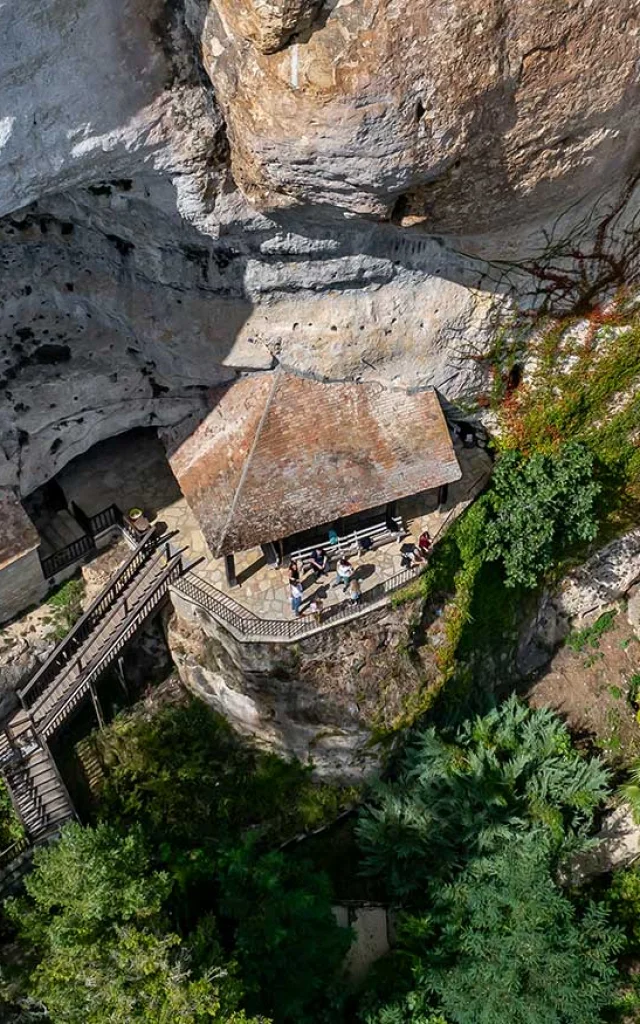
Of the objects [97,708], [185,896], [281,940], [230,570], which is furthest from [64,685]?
[281,940]

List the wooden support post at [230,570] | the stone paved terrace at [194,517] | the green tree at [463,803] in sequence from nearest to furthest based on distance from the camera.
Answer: the wooden support post at [230,570]
the stone paved terrace at [194,517]
the green tree at [463,803]

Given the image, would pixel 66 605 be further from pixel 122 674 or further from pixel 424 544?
pixel 424 544

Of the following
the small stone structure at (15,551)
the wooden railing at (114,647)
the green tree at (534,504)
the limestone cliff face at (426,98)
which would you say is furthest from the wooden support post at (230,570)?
the limestone cliff face at (426,98)

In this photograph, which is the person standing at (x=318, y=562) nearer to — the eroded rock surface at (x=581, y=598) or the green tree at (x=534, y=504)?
the green tree at (x=534, y=504)

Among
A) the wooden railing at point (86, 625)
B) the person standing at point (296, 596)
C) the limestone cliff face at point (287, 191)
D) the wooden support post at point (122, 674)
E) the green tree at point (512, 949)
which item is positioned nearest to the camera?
the limestone cliff face at point (287, 191)

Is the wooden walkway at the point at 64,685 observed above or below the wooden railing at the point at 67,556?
below

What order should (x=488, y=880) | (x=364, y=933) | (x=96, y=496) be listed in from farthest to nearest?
(x=96, y=496) → (x=364, y=933) → (x=488, y=880)

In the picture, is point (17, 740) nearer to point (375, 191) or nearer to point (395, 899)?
point (395, 899)

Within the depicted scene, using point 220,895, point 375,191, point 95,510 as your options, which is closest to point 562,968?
point 220,895
